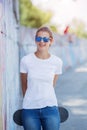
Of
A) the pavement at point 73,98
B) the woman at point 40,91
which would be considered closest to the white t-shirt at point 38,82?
the woman at point 40,91

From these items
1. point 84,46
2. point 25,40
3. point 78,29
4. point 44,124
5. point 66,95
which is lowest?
point 78,29

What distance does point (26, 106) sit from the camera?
→ 3977 mm

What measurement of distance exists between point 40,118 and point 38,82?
0.30m

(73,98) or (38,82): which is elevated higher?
(38,82)

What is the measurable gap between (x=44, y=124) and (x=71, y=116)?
4954mm

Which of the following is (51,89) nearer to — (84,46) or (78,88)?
(78,88)

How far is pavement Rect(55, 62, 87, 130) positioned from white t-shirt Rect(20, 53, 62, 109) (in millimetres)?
3651

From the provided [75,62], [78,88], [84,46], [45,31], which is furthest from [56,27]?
[45,31]

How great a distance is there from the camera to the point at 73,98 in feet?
38.7

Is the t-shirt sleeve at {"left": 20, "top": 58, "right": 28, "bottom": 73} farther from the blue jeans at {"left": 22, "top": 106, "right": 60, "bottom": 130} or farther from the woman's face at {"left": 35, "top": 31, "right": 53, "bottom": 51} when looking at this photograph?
the blue jeans at {"left": 22, "top": 106, "right": 60, "bottom": 130}

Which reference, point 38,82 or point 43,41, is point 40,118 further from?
point 43,41

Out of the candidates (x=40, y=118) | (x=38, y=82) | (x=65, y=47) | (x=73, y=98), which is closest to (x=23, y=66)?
(x=38, y=82)

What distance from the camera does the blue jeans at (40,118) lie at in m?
3.94

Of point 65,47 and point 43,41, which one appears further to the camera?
point 65,47
